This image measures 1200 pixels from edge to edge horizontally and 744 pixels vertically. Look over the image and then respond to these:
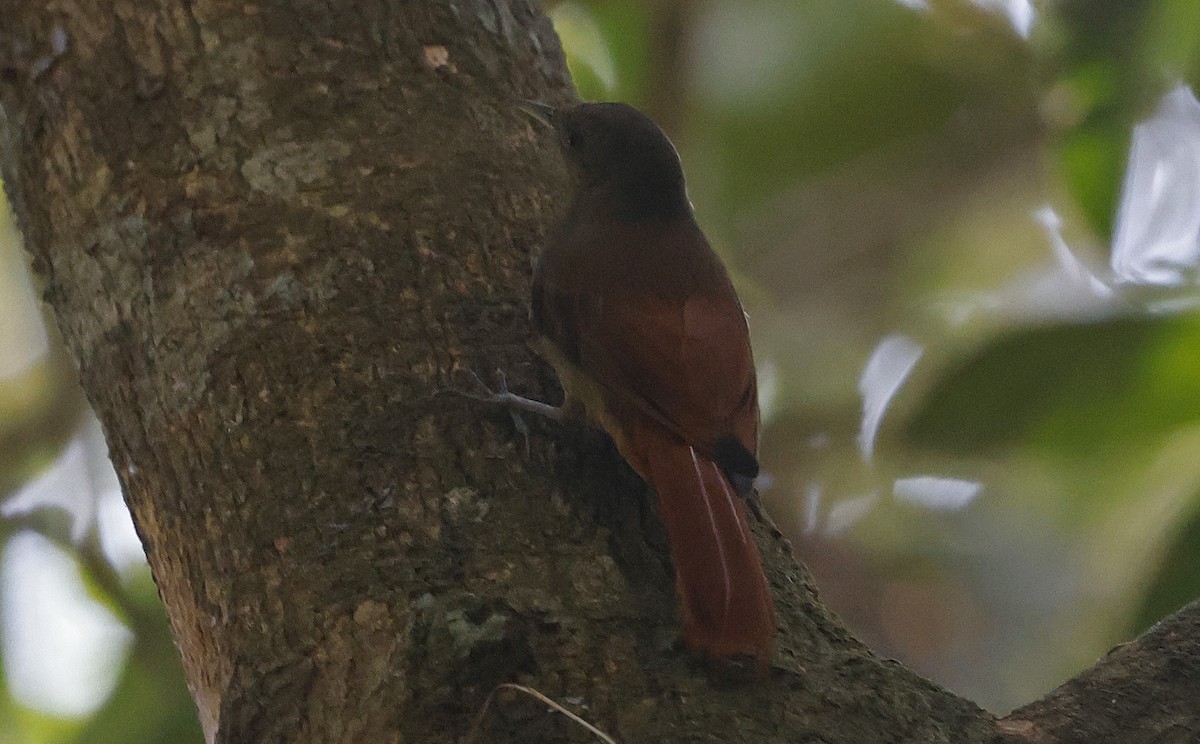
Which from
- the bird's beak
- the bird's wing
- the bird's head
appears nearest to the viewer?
the bird's wing

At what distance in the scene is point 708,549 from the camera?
164 cm

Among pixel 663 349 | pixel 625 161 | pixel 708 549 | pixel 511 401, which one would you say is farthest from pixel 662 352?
pixel 625 161

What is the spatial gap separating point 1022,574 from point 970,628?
0.22 meters

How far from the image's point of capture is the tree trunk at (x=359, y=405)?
58.6 inches

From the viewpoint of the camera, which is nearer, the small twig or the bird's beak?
the small twig

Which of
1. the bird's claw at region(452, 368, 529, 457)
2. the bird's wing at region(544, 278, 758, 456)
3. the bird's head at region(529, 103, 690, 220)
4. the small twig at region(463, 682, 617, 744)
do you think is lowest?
the small twig at region(463, 682, 617, 744)

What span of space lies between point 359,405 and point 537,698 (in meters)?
0.50

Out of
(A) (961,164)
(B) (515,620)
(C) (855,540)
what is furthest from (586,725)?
(A) (961,164)

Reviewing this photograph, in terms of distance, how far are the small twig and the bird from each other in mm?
179

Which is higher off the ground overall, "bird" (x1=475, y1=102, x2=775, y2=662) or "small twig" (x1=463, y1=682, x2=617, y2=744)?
"bird" (x1=475, y1=102, x2=775, y2=662)

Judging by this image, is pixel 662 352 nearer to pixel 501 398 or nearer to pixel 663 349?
pixel 663 349

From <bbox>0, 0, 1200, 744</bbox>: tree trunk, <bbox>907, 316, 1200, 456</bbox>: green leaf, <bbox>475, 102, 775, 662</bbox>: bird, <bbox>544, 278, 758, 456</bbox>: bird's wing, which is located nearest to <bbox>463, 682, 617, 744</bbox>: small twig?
<bbox>0, 0, 1200, 744</bbox>: tree trunk

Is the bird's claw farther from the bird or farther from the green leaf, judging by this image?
the green leaf

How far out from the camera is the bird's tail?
1.53 meters
